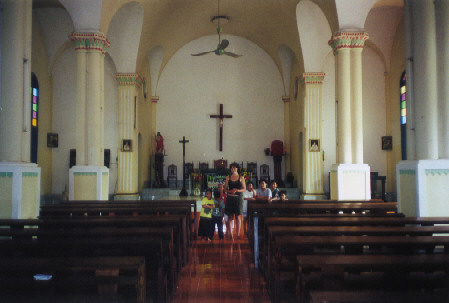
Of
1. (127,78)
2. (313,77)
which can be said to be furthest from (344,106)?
(127,78)

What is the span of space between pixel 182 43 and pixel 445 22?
13131mm

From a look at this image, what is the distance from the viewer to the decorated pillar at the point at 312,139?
47.2 feet

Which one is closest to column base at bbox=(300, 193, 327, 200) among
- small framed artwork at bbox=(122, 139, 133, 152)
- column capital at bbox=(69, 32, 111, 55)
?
small framed artwork at bbox=(122, 139, 133, 152)

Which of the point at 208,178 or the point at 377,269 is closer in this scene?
the point at 377,269

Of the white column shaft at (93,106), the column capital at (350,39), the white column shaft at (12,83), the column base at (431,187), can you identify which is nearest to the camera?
the column base at (431,187)

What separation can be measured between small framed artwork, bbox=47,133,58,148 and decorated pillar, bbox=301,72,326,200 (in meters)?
9.31

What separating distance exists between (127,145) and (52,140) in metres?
3.08

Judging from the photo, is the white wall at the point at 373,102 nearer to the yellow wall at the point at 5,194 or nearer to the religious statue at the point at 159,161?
the religious statue at the point at 159,161

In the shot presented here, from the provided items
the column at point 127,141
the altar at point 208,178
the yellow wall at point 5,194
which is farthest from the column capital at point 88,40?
Answer: the altar at point 208,178

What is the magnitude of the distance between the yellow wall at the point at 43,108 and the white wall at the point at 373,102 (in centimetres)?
1225

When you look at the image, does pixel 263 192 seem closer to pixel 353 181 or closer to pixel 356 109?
pixel 353 181

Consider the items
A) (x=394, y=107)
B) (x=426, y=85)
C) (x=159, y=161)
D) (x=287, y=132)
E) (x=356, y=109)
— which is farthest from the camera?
(x=287, y=132)

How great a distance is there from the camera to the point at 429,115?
21.7 feet

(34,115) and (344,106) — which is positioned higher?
(34,115)
